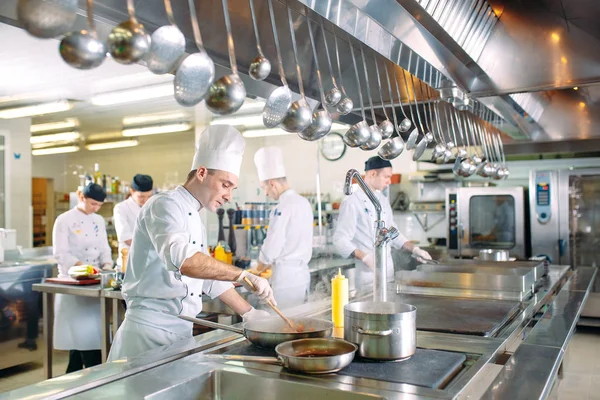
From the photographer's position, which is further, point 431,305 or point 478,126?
point 478,126

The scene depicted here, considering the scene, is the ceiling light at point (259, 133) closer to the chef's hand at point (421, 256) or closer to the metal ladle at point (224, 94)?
the chef's hand at point (421, 256)

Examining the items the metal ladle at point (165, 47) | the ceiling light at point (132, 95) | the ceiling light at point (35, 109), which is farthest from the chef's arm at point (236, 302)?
the ceiling light at point (35, 109)

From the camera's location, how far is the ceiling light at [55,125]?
8438 millimetres

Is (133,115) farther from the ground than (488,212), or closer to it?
farther from the ground

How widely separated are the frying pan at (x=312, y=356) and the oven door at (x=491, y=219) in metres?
5.03

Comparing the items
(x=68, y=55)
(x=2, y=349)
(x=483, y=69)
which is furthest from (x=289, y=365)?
(x=2, y=349)

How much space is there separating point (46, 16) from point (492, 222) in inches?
235

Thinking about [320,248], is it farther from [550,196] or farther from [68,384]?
[68,384]

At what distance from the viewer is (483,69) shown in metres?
2.79

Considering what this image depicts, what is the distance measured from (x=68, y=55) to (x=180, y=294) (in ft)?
3.96

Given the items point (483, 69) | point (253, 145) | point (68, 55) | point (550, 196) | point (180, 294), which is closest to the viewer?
point (68, 55)

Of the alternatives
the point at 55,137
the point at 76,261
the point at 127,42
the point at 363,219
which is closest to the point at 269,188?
the point at 363,219

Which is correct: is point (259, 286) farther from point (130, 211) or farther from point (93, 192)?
point (130, 211)

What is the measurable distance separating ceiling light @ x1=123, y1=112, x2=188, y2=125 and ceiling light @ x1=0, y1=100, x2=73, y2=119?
1.06m
